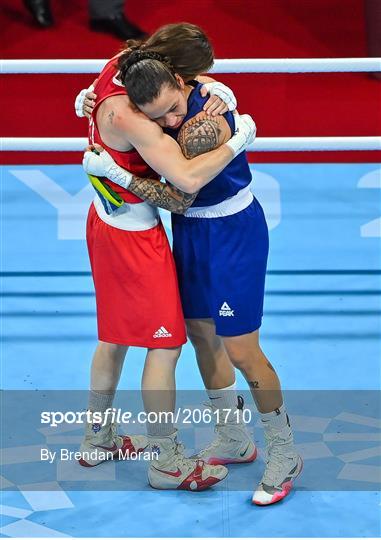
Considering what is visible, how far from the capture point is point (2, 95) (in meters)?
5.43

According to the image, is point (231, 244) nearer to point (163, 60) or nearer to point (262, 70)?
point (163, 60)

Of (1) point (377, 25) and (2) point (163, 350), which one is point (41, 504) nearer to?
(2) point (163, 350)

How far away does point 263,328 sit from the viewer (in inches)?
156

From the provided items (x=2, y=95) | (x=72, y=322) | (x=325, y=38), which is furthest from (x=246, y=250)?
(x=325, y=38)

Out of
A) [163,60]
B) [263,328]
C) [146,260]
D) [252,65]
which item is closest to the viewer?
[163,60]

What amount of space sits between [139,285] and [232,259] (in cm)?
27

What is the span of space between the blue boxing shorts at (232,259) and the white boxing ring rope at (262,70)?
0.90 metres

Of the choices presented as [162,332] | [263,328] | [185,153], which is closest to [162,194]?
[185,153]

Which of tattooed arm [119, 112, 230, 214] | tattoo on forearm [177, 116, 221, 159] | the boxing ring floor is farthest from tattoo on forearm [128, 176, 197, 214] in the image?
the boxing ring floor

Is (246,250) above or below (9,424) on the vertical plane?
above

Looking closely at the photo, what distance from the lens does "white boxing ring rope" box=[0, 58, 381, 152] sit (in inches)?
152

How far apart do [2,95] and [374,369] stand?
2594mm

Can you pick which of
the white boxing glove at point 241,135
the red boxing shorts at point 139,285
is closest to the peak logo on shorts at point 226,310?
the red boxing shorts at point 139,285

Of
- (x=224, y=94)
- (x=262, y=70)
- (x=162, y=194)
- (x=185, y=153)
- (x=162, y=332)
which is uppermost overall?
(x=224, y=94)
